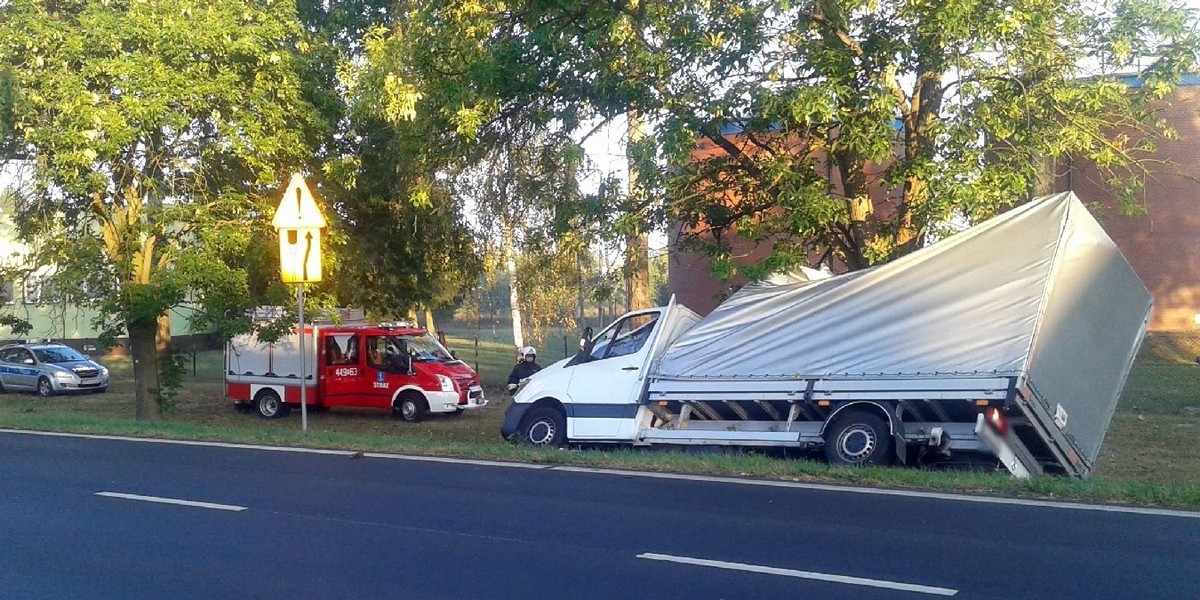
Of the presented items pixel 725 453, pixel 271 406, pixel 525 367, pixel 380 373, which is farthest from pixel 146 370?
pixel 725 453

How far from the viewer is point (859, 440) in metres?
12.9

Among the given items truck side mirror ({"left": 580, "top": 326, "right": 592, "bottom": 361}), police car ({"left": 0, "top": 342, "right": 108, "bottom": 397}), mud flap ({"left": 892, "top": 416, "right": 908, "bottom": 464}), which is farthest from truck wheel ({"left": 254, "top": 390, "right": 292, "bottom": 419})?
mud flap ({"left": 892, "top": 416, "right": 908, "bottom": 464})

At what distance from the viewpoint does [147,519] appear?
383 inches

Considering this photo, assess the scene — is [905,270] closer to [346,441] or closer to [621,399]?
[621,399]

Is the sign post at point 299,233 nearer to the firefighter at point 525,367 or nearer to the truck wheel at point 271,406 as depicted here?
the firefighter at point 525,367

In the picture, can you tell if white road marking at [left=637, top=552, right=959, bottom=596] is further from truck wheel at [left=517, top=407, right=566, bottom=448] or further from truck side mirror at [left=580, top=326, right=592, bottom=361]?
truck side mirror at [left=580, top=326, right=592, bottom=361]

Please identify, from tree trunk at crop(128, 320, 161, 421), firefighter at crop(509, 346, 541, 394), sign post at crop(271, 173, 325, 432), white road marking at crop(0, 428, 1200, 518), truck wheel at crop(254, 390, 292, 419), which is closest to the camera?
white road marking at crop(0, 428, 1200, 518)

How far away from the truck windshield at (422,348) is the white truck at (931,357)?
10729 mm

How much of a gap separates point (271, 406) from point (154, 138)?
24.8 feet

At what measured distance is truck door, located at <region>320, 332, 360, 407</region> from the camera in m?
24.9

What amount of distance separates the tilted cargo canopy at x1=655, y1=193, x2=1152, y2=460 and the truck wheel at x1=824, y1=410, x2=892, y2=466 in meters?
0.51

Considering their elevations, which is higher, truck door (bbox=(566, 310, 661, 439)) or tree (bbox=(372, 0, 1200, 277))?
tree (bbox=(372, 0, 1200, 277))

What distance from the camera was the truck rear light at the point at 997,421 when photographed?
11672 mm

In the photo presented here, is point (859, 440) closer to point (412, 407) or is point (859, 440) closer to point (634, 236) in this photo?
point (634, 236)
